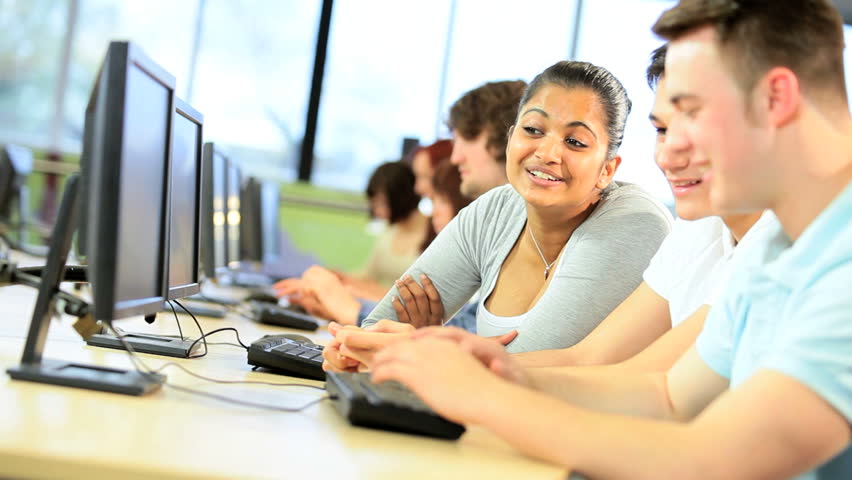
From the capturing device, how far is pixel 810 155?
1.01 meters

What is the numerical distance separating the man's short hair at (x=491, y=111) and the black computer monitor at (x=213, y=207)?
35.7 inches

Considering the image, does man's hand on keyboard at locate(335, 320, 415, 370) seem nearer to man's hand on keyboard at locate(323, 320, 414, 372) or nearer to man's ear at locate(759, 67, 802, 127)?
man's hand on keyboard at locate(323, 320, 414, 372)

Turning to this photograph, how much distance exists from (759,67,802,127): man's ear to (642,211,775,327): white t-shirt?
488mm

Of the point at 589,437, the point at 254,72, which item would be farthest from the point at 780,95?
the point at 254,72

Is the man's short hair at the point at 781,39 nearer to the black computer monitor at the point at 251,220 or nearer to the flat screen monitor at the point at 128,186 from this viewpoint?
the flat screen monitor at the point at 128,186

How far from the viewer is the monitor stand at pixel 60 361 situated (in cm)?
111

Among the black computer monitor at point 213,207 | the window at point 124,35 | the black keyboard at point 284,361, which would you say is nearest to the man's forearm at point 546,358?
the black keyboard at point 284,361

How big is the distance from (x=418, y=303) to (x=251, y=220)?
1.96 meters

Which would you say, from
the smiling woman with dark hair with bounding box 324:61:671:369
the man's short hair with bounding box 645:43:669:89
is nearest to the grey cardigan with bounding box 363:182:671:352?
the smiling woman with dark hair with bounding box 324:61:671:369

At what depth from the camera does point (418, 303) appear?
86.7 inches

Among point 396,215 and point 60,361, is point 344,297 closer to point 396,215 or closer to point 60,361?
point 60,361

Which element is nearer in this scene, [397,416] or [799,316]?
[799,316]

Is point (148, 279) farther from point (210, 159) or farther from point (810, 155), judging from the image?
point (210, 159)

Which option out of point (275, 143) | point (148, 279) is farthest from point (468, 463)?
point (275, 143)
